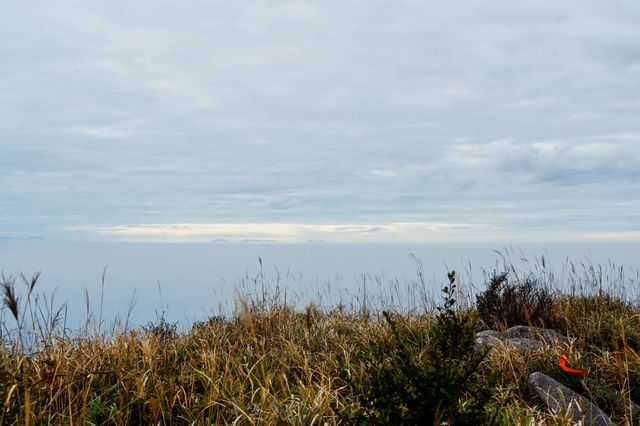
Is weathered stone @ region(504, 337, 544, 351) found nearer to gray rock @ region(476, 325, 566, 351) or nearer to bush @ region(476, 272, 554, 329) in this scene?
gray rock @ region(476, 325, 566, 351)

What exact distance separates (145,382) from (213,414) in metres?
0.72

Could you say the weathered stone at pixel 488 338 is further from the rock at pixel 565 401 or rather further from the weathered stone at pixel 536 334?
the rock at pixel 565 401

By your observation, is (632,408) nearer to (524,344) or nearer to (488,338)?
(524,344)

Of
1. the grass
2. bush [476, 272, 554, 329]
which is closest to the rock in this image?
the grass

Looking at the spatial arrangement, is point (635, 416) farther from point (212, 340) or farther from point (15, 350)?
point (15, 350)

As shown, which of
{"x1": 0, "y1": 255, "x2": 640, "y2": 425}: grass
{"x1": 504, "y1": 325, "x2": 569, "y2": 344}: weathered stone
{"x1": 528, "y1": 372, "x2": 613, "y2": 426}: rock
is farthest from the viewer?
{"x1": 504, "y1": 325, "x2": 569, "y2": 344}: weathered stone

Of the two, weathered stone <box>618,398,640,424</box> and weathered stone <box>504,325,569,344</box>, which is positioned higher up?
weathered stone <box>504,325,569,344</box>

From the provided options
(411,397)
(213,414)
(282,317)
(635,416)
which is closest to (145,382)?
(213,414)

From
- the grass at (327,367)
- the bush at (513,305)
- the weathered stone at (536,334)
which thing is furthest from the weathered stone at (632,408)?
the bush at (513,305)

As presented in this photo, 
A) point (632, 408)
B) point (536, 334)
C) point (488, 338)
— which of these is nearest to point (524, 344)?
point (488, 338)

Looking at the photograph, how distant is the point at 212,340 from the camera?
6727mm

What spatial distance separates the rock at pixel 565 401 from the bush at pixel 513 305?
2440 millimetres

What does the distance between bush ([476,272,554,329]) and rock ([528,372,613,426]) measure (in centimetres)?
244

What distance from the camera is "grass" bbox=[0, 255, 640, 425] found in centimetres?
331
